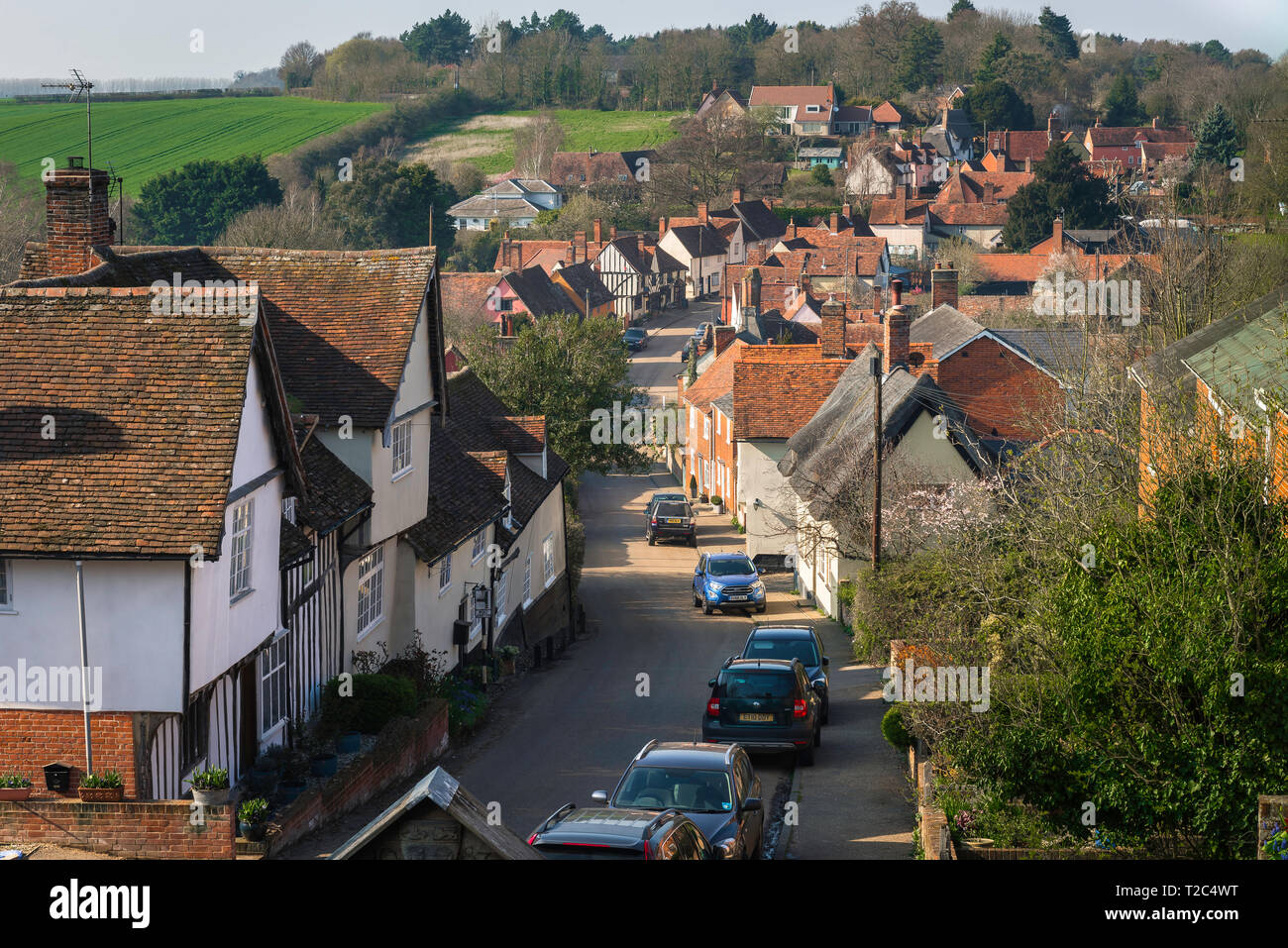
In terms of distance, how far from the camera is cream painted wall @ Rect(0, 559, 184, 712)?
1572 centimetres

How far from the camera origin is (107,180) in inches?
852

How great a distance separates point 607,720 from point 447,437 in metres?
8.65

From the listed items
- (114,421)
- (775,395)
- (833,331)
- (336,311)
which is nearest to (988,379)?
(775,395)

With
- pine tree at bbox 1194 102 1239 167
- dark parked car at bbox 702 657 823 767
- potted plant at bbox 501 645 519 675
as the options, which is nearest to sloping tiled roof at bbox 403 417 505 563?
potted plant at bbox 501 645 519 675

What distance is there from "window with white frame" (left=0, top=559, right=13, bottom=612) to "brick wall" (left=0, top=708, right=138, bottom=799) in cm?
120

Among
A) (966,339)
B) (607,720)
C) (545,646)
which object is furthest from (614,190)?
(607,720)

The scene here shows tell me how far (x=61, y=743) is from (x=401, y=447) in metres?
9.48

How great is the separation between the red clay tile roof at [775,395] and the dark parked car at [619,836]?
3462 centimetres

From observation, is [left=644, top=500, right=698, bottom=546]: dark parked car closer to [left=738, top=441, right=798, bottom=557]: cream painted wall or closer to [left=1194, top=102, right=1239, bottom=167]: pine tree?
[left=738, top=441, right=798, bottom=557]: cream painted wall

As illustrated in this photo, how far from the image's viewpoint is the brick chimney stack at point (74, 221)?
21.2 m

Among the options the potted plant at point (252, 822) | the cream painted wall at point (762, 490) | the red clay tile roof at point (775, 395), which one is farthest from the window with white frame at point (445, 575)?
the cream painted wall at point (762, 490)

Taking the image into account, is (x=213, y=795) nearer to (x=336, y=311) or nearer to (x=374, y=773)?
(x=374, y=773)

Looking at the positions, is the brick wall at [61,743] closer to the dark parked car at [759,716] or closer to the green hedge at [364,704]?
the green hedge at [364,704]

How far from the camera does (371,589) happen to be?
24312 millimetres
